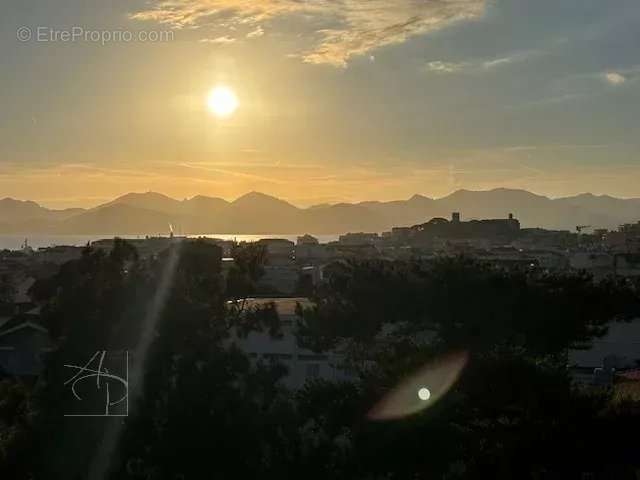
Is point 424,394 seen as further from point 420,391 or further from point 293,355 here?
point 293,355

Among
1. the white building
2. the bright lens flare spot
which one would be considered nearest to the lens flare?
the bright lens flare spot

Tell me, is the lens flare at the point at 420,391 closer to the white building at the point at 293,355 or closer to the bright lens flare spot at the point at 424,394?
the bright lens flare spot at the point at 424,394

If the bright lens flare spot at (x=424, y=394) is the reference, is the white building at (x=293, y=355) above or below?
below

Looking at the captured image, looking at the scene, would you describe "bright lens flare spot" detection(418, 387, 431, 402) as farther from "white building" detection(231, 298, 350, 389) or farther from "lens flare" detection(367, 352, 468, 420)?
"white building" detection(231, 298, 350, 389)

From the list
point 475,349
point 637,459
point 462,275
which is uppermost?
point 462,275

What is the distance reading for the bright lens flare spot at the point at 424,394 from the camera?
788cm

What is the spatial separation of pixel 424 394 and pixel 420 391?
0.37 feet

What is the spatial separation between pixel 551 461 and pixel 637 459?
95 cm

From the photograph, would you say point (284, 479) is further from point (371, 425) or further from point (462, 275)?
point (462, 275)

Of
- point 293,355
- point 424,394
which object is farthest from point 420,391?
point 293,355

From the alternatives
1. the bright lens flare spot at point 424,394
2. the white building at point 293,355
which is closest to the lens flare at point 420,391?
the bright lens flare spot at point 424,394

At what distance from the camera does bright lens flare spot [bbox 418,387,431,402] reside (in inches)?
310

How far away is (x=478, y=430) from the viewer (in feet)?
26.8

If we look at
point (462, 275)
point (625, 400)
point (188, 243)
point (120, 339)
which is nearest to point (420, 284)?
point (462, 275)
